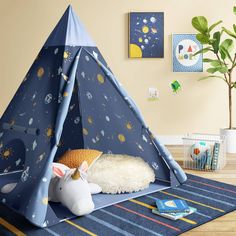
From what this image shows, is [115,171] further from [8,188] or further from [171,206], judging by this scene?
[8,188]

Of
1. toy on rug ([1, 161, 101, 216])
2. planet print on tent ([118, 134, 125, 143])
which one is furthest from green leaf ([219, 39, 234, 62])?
toy on rug ([1, 161, 101, 216])

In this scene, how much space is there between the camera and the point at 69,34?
235cm

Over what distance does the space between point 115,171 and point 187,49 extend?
83.7 inches

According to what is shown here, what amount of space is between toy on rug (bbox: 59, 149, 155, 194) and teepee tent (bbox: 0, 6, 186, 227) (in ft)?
0.18

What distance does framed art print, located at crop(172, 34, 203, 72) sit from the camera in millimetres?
4082

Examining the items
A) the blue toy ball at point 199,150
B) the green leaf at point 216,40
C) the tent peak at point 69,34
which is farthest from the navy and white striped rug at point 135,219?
the green leaf at point 216,40

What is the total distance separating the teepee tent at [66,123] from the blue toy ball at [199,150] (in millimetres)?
533

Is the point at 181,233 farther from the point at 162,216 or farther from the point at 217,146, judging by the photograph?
the point at 217,146

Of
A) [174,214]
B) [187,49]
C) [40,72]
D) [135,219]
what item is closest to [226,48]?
[187,49]

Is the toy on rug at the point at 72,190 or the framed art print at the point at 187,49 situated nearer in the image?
the toy on rug at the point at 72,190

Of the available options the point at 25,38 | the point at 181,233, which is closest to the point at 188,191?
the point at 181,233

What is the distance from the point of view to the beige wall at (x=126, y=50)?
408cm

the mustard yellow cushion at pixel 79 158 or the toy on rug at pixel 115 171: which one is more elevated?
the mustard yellow cushion at pixel 79 158

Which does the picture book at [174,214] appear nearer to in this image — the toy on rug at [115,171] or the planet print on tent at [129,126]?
the toy on rug at [115,171]
